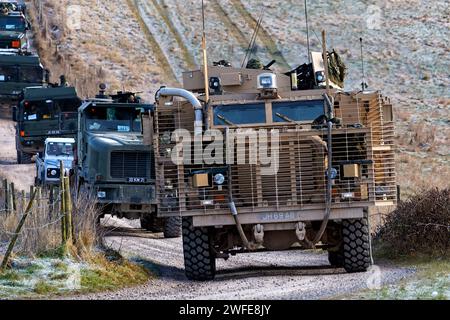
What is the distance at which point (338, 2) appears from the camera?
6347 centimetres

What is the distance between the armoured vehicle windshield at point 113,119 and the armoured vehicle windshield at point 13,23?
2164 centimetres

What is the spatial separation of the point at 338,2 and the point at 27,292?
5139cm

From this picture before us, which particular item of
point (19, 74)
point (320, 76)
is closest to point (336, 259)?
point (320, 76)

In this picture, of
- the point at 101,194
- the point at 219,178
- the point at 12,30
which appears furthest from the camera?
the point at 12,30

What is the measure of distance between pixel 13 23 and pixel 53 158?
1666 cm

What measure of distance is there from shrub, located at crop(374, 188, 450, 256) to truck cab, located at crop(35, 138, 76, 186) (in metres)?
11.7

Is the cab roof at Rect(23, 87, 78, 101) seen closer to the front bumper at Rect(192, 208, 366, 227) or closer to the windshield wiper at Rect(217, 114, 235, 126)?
the windshield wiper at Rect(217, 114, 235, 126)

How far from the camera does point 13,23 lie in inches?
1742

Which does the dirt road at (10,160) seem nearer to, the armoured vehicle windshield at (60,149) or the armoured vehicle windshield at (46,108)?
the armoured vehicle windshield at (46,108)

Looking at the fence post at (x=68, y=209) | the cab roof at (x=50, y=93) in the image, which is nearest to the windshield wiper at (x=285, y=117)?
the fence post at (x=68, y=209)

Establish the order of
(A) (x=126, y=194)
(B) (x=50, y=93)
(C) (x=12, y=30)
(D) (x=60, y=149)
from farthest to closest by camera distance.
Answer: (C) (x=12, y=30) < (B) (x=50, y=93) < (D) (x=60, y=149) < (A) (x=126, y=194)

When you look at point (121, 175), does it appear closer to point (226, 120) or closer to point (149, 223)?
point (149, 223)

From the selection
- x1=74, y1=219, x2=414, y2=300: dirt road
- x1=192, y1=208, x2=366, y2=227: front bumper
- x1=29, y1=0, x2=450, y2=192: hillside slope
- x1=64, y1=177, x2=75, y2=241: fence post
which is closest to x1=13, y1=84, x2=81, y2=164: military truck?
x1=74, y1=219, x2=414, y2=300: dirt road

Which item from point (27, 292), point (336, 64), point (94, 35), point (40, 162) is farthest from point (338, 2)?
point (27, 292)
